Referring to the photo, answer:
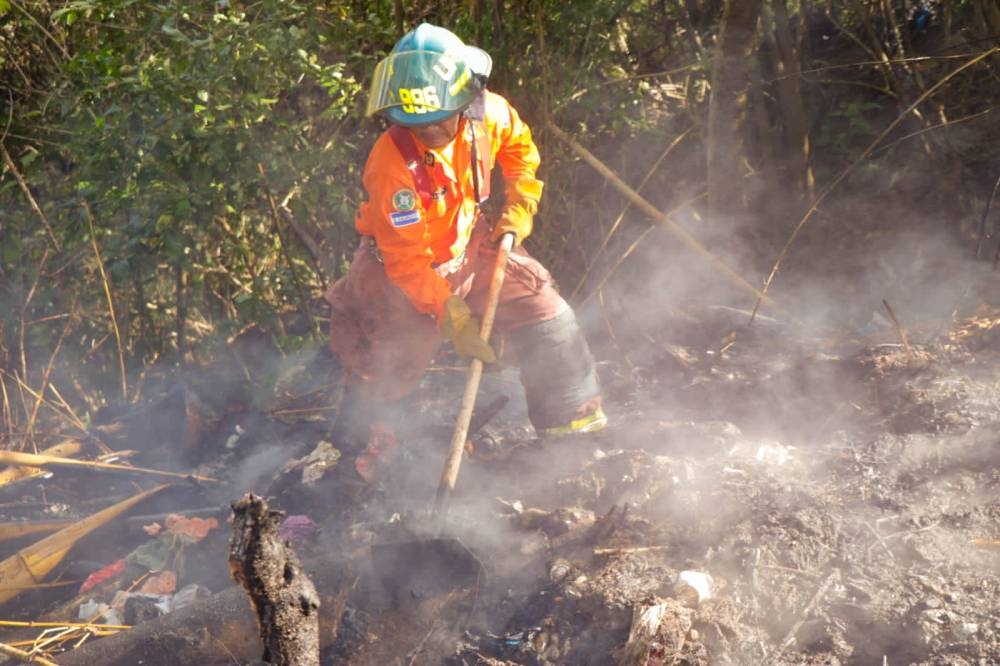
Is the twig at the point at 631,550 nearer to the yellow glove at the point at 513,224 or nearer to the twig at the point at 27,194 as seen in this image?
the yellow glove at the point at 513,224

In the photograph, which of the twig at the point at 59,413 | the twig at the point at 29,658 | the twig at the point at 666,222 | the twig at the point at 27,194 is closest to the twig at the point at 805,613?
the twig at the point at 666,222

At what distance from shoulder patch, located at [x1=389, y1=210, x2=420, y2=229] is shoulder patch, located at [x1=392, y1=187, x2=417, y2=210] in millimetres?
25

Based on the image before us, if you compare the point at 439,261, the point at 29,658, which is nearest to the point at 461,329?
the point at 439,261

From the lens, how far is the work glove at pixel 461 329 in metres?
4.15

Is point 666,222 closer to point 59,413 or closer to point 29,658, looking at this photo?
point 29,658

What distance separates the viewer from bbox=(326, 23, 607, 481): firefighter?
4016 millimetres

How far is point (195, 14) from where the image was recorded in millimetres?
5023

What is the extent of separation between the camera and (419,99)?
12.7 feet

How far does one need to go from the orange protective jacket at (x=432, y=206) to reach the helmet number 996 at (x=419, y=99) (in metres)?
0.27

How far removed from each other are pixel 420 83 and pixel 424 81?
0.9 inches

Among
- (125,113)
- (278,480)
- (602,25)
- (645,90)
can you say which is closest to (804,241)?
(645,90)

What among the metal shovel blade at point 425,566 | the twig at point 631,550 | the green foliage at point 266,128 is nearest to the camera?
the twig at point 631,550

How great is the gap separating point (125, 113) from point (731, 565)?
14.5 ft

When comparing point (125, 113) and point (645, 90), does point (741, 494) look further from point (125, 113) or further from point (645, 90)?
point (125, 113)
